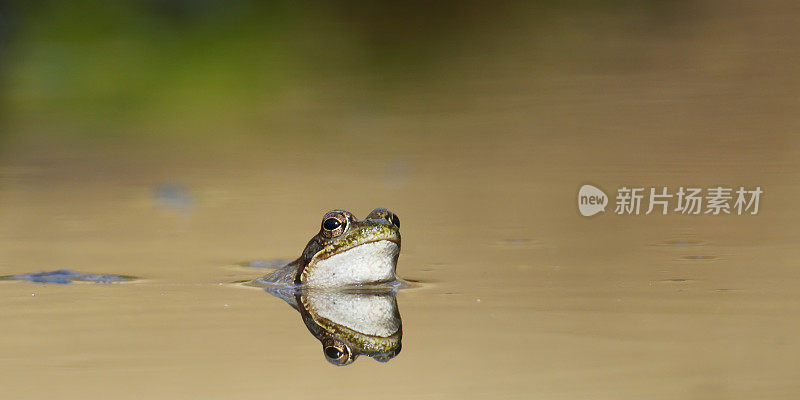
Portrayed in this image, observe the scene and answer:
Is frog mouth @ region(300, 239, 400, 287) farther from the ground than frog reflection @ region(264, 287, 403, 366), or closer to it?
farther from the ground

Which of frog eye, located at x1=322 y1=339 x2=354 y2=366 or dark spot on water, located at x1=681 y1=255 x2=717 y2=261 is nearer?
frog eye, located at x1=322 y1=339 x2=354 y2=366

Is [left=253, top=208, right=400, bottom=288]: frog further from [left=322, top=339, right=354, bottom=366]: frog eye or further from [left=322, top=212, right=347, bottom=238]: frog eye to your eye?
[left=322, top=339, right=354, bottom=366]: frog eye

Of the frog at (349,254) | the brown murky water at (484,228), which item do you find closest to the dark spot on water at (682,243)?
the brown murky water at (484,228)

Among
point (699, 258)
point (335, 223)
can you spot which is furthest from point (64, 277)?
point (699, 258)

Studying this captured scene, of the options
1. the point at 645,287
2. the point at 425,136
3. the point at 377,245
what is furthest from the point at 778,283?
the point at 425,136

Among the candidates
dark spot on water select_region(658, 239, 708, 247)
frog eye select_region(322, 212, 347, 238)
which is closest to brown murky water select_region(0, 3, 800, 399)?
dark spot on water select_region(658, 239, 708, 247)

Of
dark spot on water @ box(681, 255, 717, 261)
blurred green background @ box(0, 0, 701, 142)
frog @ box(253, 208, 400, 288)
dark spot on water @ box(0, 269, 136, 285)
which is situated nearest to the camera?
frog @ box(253, 208, 400, 288)

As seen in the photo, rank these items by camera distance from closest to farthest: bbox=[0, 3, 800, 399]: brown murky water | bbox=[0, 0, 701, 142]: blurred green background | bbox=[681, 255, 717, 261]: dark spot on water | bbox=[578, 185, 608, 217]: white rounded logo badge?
1. bbox=[0, 3, 800, 399]: brown murky water
2. bbox=[681, 255, 717, 261]: dark spot on water
3. bbox=[578, 185, 608, 217]: white rounded logo badge
4. bbox=[0, 0, 701, 142]: blurred green background
